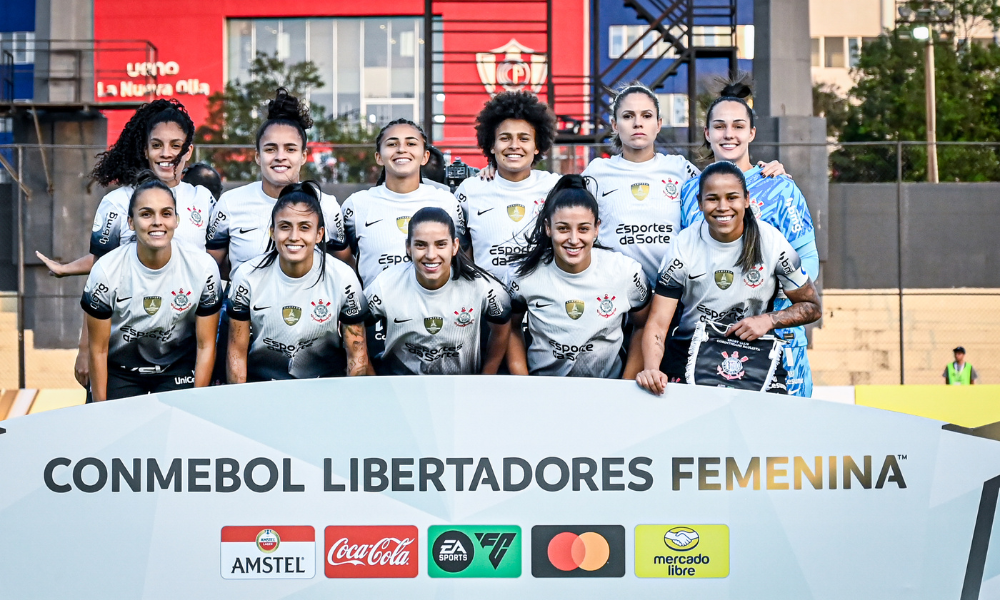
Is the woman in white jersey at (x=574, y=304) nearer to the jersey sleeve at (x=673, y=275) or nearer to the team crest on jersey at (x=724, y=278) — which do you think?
the jersey sleeve at (x=673, y=275)

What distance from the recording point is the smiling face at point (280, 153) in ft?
16.6

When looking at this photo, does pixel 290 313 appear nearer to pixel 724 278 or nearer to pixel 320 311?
pixel 320 311

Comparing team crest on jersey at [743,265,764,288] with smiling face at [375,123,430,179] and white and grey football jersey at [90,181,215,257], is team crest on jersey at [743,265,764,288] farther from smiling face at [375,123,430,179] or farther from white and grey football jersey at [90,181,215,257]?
white and grey football jersey at [90,181,215,257]

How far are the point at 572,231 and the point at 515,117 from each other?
3.74 ft

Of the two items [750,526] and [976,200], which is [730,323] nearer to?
[750,526]

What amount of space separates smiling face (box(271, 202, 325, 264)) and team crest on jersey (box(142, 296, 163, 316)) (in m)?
0.58

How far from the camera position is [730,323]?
14.6 feet

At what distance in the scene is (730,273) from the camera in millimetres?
4383

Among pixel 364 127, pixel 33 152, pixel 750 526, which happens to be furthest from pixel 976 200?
pixel 33 152

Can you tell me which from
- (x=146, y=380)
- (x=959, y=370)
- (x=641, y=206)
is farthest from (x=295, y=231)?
(x=959, y=370)

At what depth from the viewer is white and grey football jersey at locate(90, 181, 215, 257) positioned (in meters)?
5.08

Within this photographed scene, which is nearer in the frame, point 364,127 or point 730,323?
point 730,323

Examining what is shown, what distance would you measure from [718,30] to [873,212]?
619 cm

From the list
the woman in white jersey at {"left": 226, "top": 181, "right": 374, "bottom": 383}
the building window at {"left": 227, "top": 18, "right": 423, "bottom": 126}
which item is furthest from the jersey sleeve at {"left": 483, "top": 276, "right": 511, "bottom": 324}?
the building window at {"left": 227, "top": 18, "right": 423, "bottom": 126}
